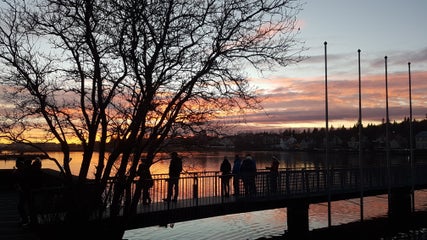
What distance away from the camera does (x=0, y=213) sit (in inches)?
685

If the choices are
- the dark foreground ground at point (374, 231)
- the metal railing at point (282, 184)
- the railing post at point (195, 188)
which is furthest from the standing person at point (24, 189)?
the dark foreground ground at point (374, 231)

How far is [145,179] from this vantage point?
1597cm

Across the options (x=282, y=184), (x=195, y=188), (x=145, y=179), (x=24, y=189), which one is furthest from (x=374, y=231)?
(x=24, y=189)

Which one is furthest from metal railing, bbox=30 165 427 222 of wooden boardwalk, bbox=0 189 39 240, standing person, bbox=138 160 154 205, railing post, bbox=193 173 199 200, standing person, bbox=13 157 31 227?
wooden boardwalk, bbox=0 189 39 240

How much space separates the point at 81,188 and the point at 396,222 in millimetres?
20654

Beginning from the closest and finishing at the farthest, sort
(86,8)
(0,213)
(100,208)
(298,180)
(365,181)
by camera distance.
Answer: (86,8)
(100,208)
(0,213)
(298,180)
(365,181)

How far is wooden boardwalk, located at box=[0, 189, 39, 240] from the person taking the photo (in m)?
13.0

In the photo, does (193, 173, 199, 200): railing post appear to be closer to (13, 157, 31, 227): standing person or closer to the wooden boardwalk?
(13, 157, 31, 227): standing person

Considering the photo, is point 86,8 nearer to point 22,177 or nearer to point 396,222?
point 22,177

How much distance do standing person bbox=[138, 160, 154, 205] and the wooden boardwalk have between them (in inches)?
138

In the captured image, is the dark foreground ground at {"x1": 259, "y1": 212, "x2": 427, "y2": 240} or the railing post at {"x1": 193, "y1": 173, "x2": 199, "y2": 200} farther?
the dark foreground ground at {"x1": 259, "y1": 212, "x2": 427, "y2": 240}

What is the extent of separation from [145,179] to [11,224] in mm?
4187

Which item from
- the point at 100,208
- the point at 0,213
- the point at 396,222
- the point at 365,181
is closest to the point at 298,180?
the point at 365,181

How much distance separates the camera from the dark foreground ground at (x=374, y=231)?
2403 cm
